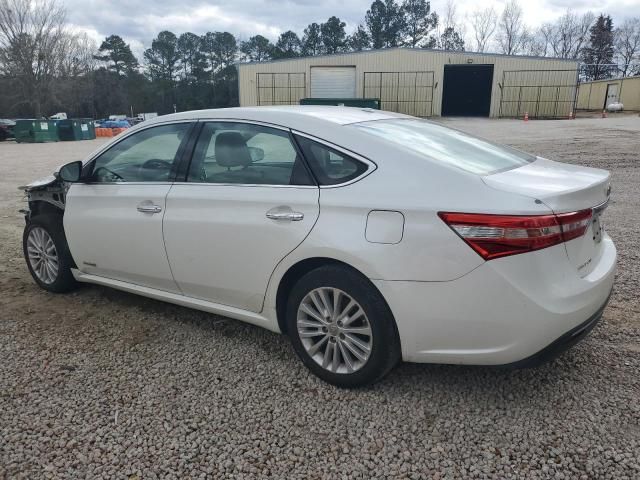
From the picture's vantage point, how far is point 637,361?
3186 millimetres

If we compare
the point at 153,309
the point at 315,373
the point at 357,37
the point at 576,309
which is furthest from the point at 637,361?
the point at 357,37

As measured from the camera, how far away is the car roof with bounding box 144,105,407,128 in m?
3.16

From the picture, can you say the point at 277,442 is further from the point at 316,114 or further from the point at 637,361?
the point at 637,361

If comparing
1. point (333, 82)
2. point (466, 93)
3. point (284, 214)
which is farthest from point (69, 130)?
point (284, 214)

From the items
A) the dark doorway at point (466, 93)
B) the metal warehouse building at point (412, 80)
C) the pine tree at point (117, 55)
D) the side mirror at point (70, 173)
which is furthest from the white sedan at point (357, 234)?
the pine tree at point (117, 55)

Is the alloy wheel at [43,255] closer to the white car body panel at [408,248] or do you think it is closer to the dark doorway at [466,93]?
the white car body panel at [408,248]

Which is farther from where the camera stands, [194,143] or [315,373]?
[194,143]

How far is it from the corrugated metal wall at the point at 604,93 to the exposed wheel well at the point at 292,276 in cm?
4948

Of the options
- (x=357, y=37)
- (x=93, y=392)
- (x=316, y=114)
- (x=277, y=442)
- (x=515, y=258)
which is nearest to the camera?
(x=515, y=258)

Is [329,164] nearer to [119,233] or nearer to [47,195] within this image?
[119,233]

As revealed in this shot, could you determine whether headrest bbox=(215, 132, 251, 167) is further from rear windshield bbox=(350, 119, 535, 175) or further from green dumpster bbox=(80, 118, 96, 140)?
green dumpster bbox=(80, 118, 96, 140)

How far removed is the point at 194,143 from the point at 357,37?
7644cm

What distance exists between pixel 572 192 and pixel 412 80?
39730 mm

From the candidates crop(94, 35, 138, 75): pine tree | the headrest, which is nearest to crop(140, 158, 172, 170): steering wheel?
the headrest
